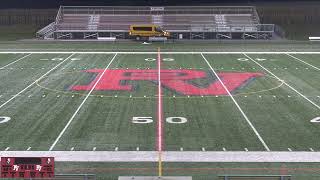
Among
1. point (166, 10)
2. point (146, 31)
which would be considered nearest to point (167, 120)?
point (146, 31)

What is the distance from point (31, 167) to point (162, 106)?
32.7 ft

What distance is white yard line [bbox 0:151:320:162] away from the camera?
14.5 metres

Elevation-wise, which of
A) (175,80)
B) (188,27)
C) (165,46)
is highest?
(188,27)

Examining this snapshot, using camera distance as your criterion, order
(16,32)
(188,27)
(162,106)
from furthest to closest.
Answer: (16,32) → (188,27) → (162,106)

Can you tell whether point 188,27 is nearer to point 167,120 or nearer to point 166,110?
point 166,110

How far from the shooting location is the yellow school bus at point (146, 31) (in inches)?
1932

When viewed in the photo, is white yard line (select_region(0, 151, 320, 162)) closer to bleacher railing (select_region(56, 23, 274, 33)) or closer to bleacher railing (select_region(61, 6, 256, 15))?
bleacher railing (select_region(56, 23, 274, 33))

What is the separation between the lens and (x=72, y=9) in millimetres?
58312

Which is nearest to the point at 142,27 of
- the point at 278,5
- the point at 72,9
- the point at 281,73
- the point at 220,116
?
the point at 72,9

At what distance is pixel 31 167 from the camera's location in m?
11.4

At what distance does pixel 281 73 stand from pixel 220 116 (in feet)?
33.8

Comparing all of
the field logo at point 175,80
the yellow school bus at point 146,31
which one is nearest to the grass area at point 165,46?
the yellow school bus at point 146,31

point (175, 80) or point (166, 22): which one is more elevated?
point (166, 22)

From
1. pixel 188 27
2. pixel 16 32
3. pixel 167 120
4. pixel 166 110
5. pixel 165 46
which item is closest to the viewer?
pixel 167 120
